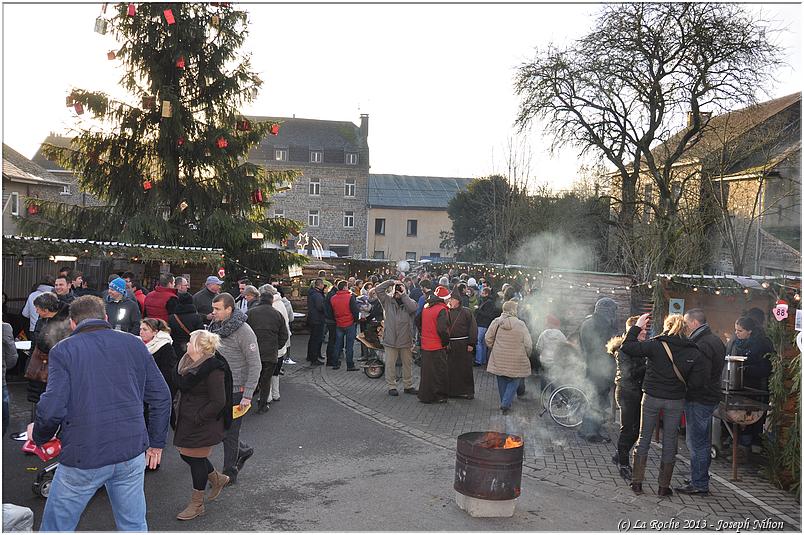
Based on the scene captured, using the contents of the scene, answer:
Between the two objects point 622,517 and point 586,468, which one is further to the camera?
point 586,468

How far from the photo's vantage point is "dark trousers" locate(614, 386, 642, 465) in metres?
8.32

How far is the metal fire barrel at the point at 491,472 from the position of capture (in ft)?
22.1

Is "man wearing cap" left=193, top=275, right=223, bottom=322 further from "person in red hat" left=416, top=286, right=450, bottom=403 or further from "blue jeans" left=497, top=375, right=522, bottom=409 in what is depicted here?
"blue jeans" left=497, top=375, right=522, bottom=409

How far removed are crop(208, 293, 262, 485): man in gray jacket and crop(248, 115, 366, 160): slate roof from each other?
57404 mm

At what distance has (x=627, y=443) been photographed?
27.7 ft

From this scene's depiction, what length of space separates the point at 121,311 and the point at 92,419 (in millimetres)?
5153

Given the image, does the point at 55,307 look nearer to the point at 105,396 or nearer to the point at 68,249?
the point at 105,396

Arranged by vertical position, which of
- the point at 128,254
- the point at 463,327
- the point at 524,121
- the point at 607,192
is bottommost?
the point at 463,327

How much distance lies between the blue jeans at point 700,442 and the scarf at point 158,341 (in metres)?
5.59

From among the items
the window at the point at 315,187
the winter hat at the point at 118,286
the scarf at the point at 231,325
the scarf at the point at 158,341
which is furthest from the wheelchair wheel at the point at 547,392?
the window at the point at 315,187

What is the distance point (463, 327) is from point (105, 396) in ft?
28.5

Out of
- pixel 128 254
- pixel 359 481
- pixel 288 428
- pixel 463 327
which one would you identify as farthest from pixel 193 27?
pixel 359 481

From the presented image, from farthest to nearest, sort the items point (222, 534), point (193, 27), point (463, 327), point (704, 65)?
point (704, 65), point (193, 27), point (463, 327), point (222, 534)

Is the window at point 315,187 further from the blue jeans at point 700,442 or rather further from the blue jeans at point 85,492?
the blue jeans at point 85,492
